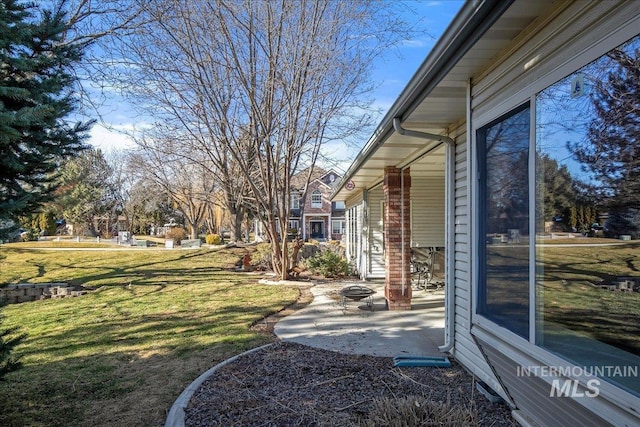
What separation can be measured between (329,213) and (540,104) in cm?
4183

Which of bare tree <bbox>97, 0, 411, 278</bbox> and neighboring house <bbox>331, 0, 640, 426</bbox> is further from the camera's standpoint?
bare tree <bbox>97, 0, 411, 278</bbox>

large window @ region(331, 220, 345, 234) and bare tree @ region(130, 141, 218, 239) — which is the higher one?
bare tree @ region(130, 141, 218, 239)

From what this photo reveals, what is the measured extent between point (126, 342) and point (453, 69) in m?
5.58

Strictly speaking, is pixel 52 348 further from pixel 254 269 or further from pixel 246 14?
pixel 254 269

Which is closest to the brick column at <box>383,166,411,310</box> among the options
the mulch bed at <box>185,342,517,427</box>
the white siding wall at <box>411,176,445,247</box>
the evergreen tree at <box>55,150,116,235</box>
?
the mulch bed at <box>185,342,517,427</box>

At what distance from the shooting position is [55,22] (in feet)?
14.0

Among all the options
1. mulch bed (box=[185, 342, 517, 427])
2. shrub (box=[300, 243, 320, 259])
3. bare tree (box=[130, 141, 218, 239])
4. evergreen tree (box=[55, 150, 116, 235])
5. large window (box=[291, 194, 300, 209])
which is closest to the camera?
mulch bed (box=[185, 342, 517, 427])

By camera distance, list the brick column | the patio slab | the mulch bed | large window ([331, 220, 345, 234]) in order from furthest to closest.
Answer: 1. large window ([331, 220, 345, 234])
2. the brick column
3. the patio slab
4. the mulch bed

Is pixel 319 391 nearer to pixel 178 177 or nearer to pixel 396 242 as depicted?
pixel 396 242

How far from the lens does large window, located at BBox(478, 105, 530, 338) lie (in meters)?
3.07

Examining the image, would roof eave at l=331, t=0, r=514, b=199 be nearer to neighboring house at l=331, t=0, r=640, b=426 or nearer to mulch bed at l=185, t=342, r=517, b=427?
neighboring house at l=331, t=0, r=640, b=426

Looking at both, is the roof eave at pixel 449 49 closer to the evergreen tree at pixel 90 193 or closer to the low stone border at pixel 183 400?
the low stone border at pixel 183 400

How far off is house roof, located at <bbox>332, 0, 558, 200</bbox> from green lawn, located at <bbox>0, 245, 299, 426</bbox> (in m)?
3.38

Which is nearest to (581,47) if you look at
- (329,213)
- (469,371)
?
(469,371)
